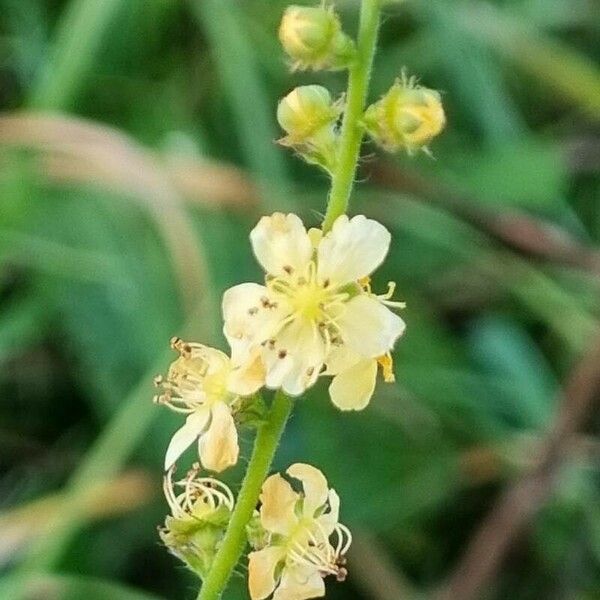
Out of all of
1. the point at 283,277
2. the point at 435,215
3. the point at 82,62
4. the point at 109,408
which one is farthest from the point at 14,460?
the point at 283,277

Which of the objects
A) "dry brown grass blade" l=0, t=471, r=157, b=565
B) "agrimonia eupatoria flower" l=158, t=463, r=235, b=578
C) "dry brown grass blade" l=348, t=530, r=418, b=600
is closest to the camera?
"agrimonia eupatoria flower" l=158, t=463, r=235, b=578

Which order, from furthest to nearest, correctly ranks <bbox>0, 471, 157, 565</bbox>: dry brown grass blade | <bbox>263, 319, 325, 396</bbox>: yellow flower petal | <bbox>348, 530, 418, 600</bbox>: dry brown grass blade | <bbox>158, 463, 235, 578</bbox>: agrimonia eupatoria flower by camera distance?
<bbox>348, 530, 418, 600</bbox>: dry brown grass blade → <bbox>0, 471, 157, 565</bbox>: dry brown grass blade → <bbox>158, 463, 235, 578</bbox>: agrimonia eupatoria flower → <bbox>263, 319, 325, 396</bbox>: yellow flower petal

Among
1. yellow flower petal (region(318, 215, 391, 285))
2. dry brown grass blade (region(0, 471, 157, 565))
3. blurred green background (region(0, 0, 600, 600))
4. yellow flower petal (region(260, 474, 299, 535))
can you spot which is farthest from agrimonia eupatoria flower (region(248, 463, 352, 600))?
dry brown grass blade (region(0, 471, 157, 565))

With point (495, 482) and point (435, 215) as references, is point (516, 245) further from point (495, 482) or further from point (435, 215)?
point (495, 482)

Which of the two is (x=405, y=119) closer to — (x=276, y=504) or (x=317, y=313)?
(x=317, y=313)

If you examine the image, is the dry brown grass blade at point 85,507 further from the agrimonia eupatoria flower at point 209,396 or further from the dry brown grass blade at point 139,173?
the agrimonia eupatoria flower at point 209,396

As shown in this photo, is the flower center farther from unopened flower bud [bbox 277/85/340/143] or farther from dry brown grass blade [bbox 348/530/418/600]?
dry brown grass blade [bbox 348/530/418/600]
